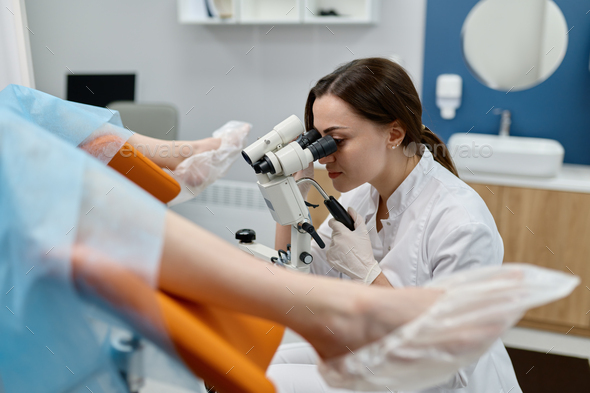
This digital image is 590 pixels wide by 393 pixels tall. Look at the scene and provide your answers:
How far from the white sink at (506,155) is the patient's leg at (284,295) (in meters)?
1.82

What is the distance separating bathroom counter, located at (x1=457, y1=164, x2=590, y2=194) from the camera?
6.97ft

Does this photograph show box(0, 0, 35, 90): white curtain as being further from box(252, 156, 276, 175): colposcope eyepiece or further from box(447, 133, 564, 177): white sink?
box(447, 133, 564, 177): white sink

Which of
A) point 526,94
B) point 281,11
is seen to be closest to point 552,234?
point 526,94

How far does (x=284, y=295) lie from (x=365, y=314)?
0.11 meters

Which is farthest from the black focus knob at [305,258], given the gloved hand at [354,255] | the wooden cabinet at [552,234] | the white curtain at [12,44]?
the wooden cabinet at [552,234]

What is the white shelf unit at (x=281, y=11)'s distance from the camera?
8.56 feet

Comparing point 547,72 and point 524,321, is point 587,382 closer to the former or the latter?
point 524,321

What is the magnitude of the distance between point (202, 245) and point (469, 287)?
13.8 inches

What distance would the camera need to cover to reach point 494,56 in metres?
2.58

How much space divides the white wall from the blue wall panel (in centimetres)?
10

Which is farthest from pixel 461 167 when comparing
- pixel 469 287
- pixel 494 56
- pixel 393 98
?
pixel 469 287

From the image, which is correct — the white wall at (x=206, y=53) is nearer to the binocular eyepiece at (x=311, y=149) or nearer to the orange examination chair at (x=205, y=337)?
the binocular eyepiece at (x=311, y=149)

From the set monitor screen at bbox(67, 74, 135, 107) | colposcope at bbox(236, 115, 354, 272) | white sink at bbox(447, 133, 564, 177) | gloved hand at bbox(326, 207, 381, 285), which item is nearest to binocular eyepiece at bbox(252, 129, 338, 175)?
colposcope at bbox(236, 115, 354, 272)

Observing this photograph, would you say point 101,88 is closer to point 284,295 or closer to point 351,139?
point 351,139
